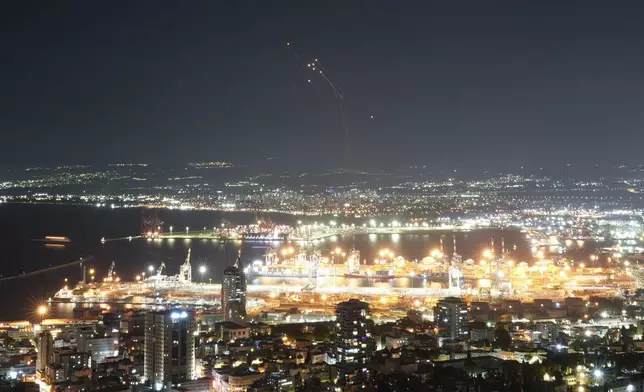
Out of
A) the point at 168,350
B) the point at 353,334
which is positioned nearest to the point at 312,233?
the point at 353,334

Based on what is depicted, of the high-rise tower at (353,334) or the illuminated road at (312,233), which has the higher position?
the illuminated road at (312,233)

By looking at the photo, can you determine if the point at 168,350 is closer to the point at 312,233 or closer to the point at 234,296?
the point at 234,296

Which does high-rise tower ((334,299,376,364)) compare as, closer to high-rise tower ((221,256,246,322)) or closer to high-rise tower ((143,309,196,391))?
high-rise tower ((143,309,196,391))

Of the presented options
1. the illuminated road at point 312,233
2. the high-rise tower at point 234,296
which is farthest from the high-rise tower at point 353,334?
the illuminated road at point 312,233

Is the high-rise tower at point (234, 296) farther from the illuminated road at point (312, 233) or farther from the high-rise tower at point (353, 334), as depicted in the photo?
the illuminated road at point (312, 233)

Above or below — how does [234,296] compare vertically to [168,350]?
above

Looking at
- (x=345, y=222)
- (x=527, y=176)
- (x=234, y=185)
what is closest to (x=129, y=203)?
(x=234, y=185)

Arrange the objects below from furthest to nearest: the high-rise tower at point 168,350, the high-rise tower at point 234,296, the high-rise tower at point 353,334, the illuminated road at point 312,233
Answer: the illuminated road at point 312,233 → the high-rise tower at point 234,296 → the high-rise tower at point 353,334 → the high-rise tower at point 168,350

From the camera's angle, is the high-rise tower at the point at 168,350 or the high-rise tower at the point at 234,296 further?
the high-rise tower at the point at 234,296

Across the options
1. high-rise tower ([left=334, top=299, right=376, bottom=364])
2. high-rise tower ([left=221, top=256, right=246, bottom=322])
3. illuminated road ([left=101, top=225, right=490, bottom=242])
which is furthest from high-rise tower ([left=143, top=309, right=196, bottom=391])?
illuminated road ([left=101, top=225, right=490, bottom=242])

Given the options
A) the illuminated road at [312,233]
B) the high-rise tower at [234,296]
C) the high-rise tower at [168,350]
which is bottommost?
the high-rise tower at [168,350]

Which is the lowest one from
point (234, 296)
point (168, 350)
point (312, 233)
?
point (168, 350)
